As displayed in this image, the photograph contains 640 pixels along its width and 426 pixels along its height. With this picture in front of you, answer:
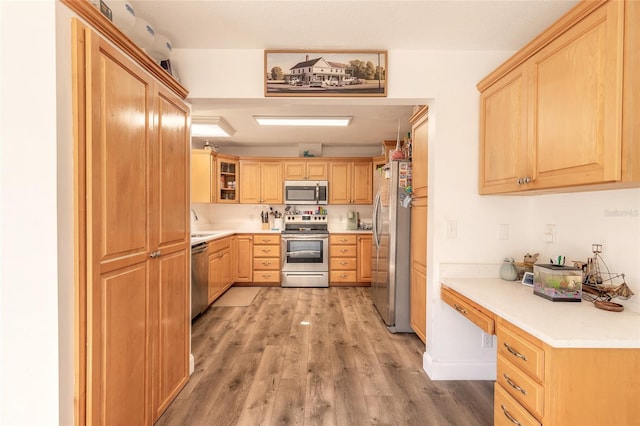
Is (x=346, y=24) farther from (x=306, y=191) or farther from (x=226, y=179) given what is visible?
(x=226, y=179)

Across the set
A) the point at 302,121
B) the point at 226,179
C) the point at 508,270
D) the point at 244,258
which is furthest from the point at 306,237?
the point at 508,270

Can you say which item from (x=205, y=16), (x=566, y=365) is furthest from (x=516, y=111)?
(x=205, y=16)

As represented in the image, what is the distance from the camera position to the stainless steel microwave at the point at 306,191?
5.11 meters

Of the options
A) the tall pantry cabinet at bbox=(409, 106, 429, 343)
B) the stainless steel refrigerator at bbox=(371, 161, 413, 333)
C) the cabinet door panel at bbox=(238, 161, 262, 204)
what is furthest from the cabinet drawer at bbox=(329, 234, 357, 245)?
the tall pantry cabinet at bbox=(409, 106, 429, 343)

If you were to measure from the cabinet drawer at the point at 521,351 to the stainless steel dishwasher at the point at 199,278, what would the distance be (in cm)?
284

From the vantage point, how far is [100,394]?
48.9 inches

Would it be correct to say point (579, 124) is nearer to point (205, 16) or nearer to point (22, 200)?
point (205, 16)

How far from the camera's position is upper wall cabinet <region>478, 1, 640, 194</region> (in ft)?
3.88

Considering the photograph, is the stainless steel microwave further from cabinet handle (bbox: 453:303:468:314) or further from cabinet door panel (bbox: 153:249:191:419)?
cabinet handle (bbox: 453:303:468:314)

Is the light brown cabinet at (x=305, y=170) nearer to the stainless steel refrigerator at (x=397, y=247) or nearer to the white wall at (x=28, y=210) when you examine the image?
the stainless steel refrigerator at (x=397, y=247)

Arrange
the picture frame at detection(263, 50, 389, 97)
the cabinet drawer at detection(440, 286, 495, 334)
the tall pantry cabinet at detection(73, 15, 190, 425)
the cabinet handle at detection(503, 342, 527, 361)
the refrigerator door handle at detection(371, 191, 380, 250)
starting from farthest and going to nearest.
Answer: the refrigerator door handle at detection(371, 191, 380, 250), the picture frame at detection(263, 50, 389, 97), the cabinet drawer at detection(440, 286, 495, 334), the cabinet handle at detection(503, 342, 527, 361), the tall pantry cabinet at detection(73, 15, 190, 425)

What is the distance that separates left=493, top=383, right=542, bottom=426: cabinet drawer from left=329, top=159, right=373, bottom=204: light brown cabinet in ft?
12.7

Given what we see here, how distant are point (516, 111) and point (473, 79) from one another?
598mm

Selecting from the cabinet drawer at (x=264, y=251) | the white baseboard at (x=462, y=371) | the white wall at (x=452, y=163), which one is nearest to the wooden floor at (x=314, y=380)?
the white baseboard at (x=462, y=371)
